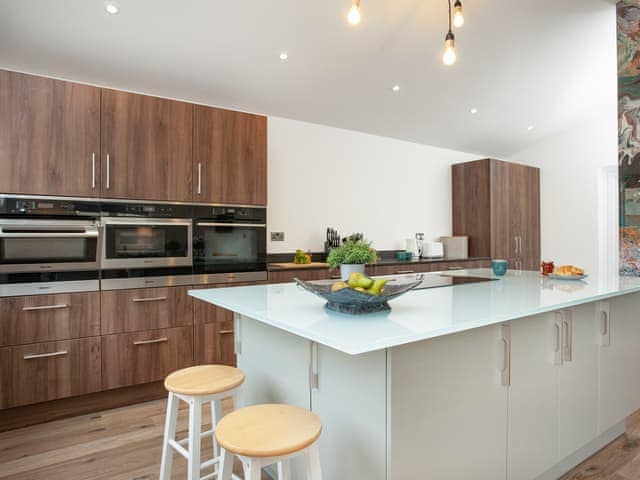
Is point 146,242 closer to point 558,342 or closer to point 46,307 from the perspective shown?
point 46,307

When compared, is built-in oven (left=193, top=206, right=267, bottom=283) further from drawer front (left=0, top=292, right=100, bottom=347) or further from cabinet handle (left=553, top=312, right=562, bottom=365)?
cabinet handle (left=553, top=312, right=562, bottom=365)

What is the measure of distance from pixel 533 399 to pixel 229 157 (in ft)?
8.87

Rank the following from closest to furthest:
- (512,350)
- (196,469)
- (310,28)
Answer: (196,469) < (512,350) < (310,28)

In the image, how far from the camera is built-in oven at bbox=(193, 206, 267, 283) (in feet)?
10.7

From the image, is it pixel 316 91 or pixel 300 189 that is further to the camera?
pixel 300 189

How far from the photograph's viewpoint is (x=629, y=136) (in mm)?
3248

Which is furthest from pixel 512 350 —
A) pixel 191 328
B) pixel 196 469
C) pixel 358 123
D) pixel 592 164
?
pixel 592 164

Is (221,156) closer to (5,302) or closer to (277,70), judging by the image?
(277,70)

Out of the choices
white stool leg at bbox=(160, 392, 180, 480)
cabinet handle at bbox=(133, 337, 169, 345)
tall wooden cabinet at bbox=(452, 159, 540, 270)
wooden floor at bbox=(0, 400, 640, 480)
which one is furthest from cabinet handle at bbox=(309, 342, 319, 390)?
tall wooden cabinet at bbox=(452, 159, 540, 270)

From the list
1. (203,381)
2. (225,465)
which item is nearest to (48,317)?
(203,381)

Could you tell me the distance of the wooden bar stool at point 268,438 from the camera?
117 cm

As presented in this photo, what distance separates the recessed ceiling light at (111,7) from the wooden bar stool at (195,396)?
2.36 metres

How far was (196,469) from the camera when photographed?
1.61 meters

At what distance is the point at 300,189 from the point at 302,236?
0.52m
